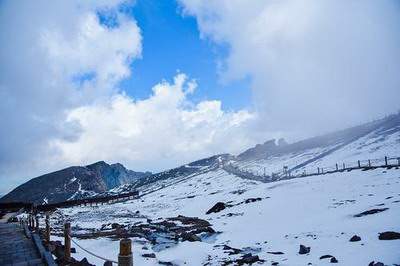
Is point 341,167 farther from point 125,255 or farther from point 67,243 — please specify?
point 125,255

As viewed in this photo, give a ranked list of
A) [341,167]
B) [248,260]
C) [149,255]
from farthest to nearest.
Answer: [341,167]
[149,255]
[248,260]

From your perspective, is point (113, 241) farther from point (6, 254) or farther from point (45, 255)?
point (45, 255)

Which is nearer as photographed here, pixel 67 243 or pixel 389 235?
pixel 67 243

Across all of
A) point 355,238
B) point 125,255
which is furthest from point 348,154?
point 125,255

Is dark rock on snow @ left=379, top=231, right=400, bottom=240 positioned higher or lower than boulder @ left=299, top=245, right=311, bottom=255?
higher

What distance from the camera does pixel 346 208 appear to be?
2394 centimetres

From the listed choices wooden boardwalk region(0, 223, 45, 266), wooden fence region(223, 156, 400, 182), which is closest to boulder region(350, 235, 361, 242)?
wooden boardwalk region(0, 223, 45, 266)

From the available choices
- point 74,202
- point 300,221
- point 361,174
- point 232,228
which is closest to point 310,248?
point 300,221

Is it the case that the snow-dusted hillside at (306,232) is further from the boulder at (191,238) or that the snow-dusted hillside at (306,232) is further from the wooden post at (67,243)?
the wooden post at (67,243)

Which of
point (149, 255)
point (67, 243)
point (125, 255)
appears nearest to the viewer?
point (125, 255)

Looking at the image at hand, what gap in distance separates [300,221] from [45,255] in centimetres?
1652

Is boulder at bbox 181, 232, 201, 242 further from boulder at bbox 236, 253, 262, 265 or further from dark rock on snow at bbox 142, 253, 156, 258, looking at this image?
boulder at bbox 236, 253, 262, 265

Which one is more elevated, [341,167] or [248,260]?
[341,167]

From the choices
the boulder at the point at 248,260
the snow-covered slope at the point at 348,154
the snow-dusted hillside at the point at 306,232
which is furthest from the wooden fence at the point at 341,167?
the boulder at the point at 248,260
